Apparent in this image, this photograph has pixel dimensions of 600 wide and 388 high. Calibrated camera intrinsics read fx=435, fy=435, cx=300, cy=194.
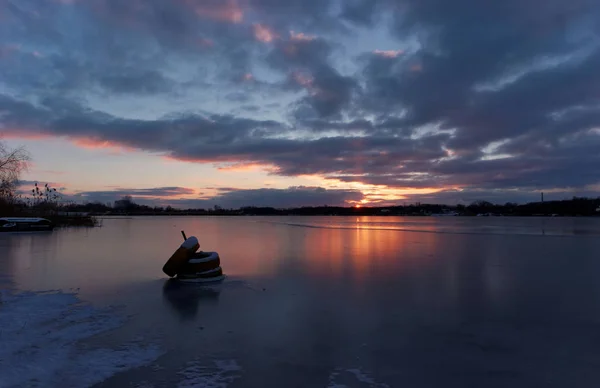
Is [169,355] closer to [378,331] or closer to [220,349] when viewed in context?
[220,349]

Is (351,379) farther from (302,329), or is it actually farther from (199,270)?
(199,270)

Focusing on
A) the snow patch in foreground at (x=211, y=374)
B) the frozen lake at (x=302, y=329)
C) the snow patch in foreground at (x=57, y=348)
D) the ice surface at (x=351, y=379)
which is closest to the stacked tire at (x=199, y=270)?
the frozen lake at (x=302, y=329)

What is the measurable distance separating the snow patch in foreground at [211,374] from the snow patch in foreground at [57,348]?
24.2 inches

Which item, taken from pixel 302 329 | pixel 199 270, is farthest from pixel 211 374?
pixel 199 270

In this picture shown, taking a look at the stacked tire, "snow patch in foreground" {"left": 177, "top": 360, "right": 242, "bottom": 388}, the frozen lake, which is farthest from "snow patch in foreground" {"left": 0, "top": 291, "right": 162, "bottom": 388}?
the stacked tire

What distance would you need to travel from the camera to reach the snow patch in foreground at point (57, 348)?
426 cm

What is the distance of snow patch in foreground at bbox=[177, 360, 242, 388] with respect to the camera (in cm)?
413

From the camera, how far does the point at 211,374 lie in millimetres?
4359

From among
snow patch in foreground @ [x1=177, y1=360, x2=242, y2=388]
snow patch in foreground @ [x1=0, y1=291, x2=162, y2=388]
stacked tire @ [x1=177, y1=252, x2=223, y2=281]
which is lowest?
snow patch in foreground @ [x1=177, y1=360, x2=242, y2=388]

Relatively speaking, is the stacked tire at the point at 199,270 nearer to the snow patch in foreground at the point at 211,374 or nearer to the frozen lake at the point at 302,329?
the frozen lake at the point at 302,329

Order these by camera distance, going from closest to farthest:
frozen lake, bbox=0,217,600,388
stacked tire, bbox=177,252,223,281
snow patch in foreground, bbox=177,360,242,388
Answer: snow patch in foreground, bbox=177,360,242,388
frozen lake, bbox=0,217,600,388
stacked tire, bbox=177,252,223,281

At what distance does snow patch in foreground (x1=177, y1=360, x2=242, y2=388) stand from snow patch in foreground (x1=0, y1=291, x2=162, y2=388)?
2.02 feet

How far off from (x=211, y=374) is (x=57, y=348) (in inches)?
81.9

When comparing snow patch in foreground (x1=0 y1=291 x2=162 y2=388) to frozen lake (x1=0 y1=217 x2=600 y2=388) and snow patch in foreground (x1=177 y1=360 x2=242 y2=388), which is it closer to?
frozen lake (x1=0 y1=217 x2=600 y2=388)
